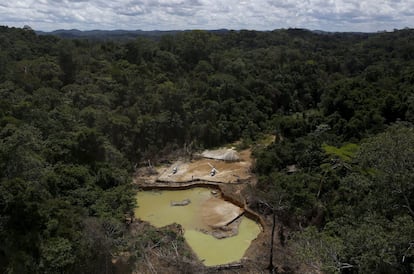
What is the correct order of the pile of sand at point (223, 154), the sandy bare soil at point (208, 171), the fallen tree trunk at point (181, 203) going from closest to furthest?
the fallen tree trunk at point (181, 203) → the sandy bare soil at point (208, 171) → the pile of sand at point (223, 154)

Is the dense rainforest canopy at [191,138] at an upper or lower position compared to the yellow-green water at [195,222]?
upper

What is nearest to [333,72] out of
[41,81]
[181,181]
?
[181,181]

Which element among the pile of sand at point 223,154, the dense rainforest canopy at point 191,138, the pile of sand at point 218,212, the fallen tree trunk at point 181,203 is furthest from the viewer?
the pile of sand at point 223,154

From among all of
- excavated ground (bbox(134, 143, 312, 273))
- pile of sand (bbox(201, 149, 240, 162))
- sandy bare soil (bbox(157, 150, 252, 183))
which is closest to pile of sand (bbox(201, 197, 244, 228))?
excavated ground (bbox(134, 143, 312, 273))

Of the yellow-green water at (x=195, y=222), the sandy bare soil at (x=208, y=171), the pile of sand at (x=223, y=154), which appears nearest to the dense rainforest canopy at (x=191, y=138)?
the pile of sand at (x=223, y=154)

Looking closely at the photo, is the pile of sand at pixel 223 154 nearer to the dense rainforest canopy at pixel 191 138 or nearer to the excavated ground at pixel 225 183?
the excavated ground at pixel 225 183

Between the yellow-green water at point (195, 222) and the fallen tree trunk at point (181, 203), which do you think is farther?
the fallen tree trunk at point (181, 203)

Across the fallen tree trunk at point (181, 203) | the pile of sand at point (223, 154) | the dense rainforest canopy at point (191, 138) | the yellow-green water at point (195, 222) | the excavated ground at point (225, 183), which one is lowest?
the yellow-green water at point (195, 222)
